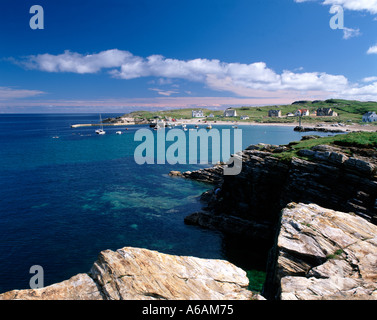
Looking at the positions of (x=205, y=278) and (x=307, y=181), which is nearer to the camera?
(x=205, y=278)

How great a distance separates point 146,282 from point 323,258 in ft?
38.9

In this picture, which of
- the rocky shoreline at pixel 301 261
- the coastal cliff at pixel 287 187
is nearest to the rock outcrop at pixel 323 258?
the rocky shoreline at pixel 301 261

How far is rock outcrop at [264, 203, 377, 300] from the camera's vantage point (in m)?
12.8

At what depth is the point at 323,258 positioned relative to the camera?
1606 centimetres

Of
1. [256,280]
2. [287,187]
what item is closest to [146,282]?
[256,280]

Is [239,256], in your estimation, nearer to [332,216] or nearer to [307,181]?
[307,181]

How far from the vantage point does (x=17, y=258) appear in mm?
30672

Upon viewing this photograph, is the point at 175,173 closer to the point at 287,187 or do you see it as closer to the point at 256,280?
the point at 287,187

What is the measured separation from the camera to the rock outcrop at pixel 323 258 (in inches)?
505

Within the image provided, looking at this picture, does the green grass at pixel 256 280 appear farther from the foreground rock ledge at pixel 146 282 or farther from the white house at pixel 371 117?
the white house at pixel 371 117

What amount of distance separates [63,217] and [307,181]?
40352 mm

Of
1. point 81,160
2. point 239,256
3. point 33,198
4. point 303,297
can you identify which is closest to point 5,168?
point 81,160

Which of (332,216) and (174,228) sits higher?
(332,216)

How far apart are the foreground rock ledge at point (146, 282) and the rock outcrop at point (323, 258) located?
317cm
